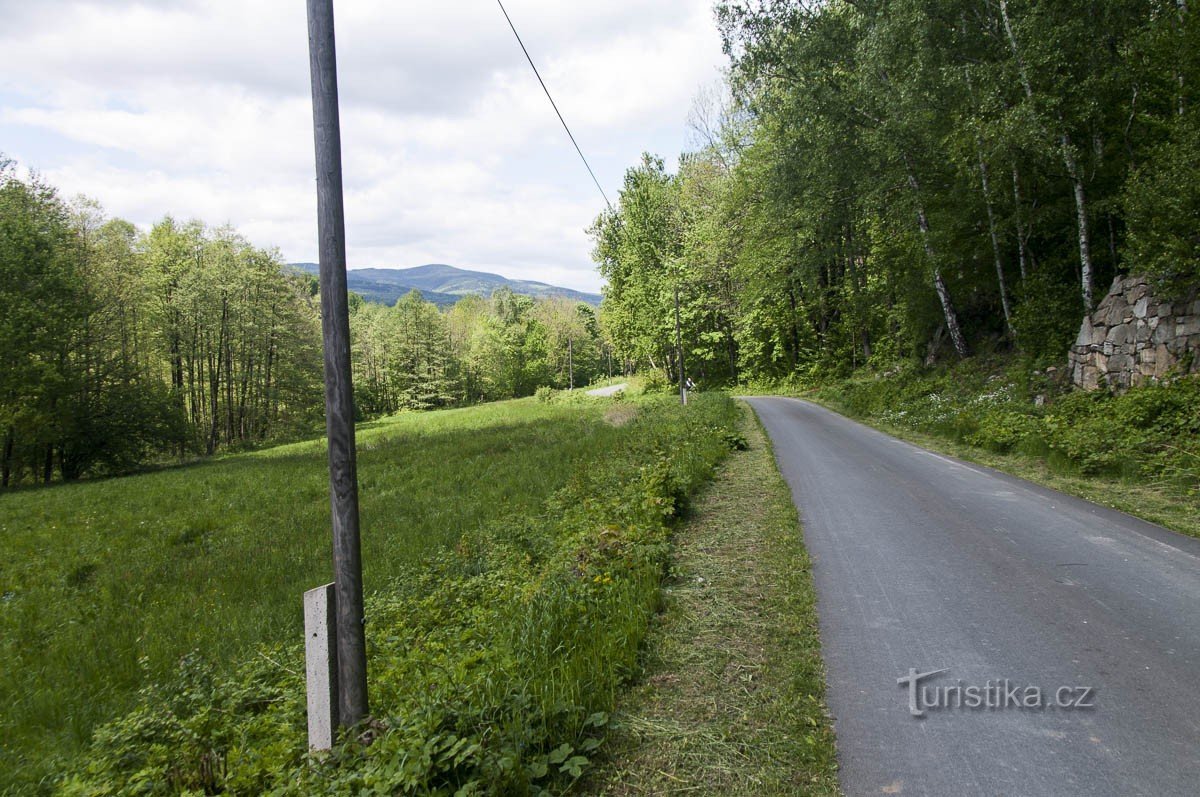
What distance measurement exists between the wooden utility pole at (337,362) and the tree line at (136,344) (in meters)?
24.8

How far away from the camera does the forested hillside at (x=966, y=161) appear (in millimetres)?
10964

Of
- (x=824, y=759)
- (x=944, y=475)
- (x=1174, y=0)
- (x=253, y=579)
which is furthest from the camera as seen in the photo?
(x=1174, y=0)

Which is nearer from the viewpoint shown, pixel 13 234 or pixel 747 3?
pixel 747 3

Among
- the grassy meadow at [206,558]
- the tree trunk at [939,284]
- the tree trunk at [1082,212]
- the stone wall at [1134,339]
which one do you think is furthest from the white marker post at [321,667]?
the tree trunk at [939,284]

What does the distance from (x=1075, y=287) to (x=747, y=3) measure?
1288cm

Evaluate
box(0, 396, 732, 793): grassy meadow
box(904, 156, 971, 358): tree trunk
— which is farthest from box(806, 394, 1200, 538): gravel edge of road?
box(904, 156, 971, 358): tree trunk

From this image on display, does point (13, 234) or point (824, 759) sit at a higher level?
point (13, 234)

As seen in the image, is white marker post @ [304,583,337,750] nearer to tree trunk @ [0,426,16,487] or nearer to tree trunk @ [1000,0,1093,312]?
tree trunk @ [1000,0,1093,312]

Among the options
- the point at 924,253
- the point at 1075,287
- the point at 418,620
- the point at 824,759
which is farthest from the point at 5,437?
the point at 1075,287

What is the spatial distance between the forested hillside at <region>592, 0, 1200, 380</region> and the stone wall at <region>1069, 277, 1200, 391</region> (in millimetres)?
559

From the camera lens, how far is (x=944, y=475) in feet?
30.9

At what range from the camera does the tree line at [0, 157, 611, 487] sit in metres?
21.7

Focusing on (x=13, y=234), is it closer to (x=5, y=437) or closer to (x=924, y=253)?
(x=5, y=437)

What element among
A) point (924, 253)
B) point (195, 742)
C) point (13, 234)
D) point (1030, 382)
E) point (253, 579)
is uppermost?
point (13, 234)
